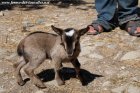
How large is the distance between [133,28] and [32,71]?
2.69 metres

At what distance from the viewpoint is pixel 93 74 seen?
612 centimetres

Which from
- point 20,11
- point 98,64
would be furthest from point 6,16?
point 98,64

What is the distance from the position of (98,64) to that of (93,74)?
1.18 feet

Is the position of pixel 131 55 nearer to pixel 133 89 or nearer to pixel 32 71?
pixel 133 89

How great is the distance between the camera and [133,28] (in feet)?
24.6

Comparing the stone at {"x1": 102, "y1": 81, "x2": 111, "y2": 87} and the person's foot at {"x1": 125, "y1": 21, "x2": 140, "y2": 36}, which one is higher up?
the person's foot at {"x1": 125, "y1": 21, "x2": 140, "y2": 36}

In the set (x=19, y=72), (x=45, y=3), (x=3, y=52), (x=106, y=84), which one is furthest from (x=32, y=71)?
(x=45, y=3)

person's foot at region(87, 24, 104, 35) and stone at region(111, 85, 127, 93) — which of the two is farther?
person's foot at region(87, 24, 104, 35)

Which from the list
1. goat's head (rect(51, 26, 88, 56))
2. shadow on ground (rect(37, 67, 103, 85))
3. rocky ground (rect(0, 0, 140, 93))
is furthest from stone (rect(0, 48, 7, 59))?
goat's head (rect(51, 26, 88, 56))

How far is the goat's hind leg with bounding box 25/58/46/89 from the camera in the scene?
5543 millimetres

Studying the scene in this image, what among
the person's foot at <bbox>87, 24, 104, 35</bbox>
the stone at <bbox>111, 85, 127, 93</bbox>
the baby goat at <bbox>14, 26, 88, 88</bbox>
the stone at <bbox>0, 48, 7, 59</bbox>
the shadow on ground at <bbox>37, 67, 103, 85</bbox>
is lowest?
the stone at <bbox>111, 85, 127, 93</bbox>

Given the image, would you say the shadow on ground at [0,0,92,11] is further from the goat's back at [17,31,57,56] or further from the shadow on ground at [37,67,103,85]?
the goat's back at [17,31,57,56]

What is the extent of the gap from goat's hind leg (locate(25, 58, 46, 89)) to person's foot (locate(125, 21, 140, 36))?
2509mm

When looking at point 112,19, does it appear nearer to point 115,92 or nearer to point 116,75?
point 116,75
